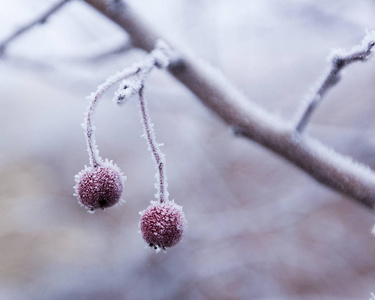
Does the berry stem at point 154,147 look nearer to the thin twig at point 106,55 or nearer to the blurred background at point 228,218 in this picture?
the thin twig at point 106,55

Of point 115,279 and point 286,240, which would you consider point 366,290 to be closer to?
point 286,240

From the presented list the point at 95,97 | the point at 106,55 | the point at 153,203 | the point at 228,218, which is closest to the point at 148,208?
the point at 153,203

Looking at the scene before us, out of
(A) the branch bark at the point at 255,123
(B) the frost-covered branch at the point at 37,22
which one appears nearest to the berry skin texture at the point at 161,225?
(A) the branch bark at the point at 255,123

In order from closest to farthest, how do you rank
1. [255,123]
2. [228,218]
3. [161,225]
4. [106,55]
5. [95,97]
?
[95,97]
[161,225]
[255,123]
[106,55]
[228,218]

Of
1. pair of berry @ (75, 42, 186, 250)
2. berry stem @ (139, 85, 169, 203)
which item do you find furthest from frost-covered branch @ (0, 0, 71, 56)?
berry stem @ (139, 85, 169, 203)

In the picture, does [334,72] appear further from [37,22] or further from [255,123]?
[37,22]

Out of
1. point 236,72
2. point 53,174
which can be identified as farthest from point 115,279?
point 236,72

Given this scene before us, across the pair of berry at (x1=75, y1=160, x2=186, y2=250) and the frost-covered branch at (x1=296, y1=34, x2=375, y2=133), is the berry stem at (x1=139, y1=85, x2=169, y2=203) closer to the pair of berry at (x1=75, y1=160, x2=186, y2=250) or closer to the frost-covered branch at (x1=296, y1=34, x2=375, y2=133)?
the pair of berry at (x1=75, y1=160, x2=186, y2=250)
